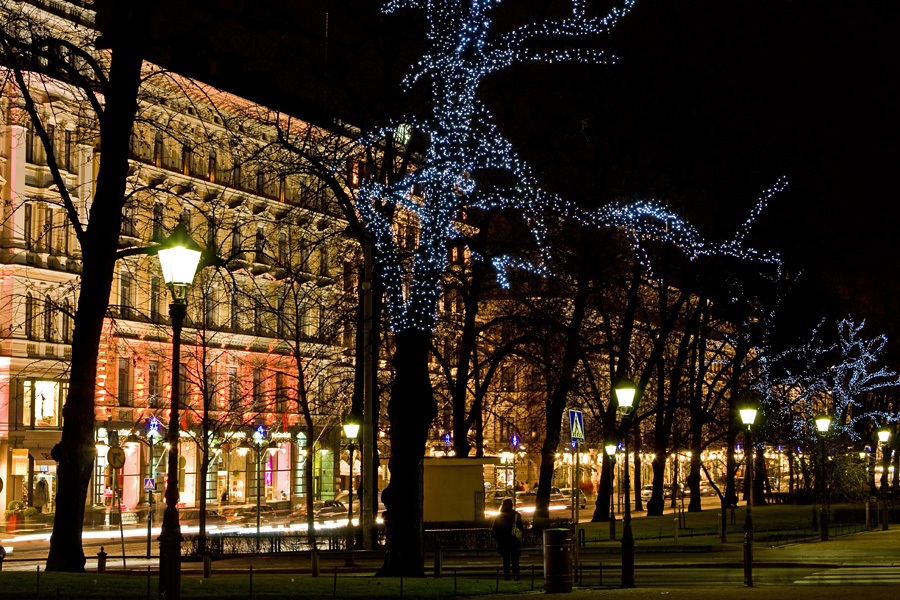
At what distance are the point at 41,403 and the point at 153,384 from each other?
8.89 meters

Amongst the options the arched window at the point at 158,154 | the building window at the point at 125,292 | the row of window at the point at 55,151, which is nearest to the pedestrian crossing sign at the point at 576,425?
the row of window at the point at 55,151

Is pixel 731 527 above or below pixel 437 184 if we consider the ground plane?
below

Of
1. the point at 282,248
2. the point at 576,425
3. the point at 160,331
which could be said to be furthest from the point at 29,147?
the point at 576,425

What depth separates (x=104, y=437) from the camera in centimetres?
6281

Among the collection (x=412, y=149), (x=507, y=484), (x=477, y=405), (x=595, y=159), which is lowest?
(x=507, y=484)

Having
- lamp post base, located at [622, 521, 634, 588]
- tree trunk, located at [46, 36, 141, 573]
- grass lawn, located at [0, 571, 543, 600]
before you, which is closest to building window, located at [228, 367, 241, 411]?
tree trunk, located at [46, 36, 141, 573]

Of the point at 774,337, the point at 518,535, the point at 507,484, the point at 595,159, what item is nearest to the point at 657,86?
the point at 595,159

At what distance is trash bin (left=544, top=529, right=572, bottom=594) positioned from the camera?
20719 mm

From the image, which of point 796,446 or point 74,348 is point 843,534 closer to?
point 796,446

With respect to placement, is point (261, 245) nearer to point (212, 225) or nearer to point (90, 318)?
point (212, 225)

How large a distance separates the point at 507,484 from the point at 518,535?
74801mm

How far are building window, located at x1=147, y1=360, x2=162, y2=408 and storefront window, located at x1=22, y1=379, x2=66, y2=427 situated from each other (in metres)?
6.61

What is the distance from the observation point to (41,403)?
5850 cm

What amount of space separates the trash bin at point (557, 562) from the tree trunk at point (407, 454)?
129 inches
